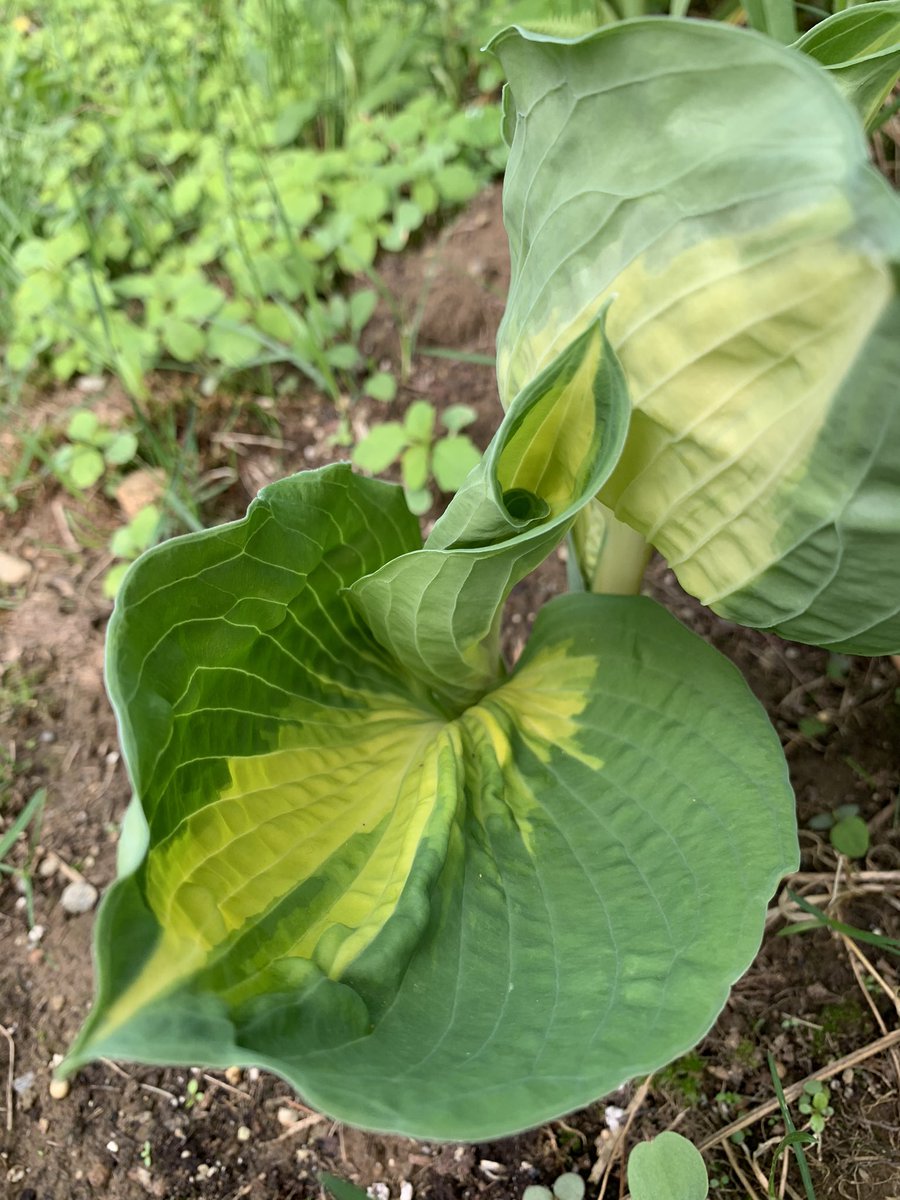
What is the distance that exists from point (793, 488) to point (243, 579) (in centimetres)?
40

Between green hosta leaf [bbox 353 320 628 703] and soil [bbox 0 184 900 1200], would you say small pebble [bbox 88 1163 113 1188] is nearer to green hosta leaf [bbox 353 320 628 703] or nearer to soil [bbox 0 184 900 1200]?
soil [bbox 0 184 900 1200]

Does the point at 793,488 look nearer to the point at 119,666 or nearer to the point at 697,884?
the point at 697,884

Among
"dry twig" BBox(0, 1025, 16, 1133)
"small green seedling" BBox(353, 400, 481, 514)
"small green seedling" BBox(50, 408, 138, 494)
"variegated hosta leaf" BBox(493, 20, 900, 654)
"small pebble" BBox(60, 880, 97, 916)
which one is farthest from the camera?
"small green seedling" BBox(50, 408, 138, 494)

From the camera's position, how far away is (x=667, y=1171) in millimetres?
787

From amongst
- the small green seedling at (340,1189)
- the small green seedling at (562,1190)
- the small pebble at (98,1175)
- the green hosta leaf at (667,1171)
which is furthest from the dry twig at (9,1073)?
the green hosta leaf at (667,1171)

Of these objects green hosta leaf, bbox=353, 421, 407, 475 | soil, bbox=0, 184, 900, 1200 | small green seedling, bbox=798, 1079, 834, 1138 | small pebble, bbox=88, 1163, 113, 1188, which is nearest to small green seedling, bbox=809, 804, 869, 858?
soil, bbox=0, 184, 900, 1200

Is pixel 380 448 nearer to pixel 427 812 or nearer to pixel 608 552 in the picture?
pixel 608 552

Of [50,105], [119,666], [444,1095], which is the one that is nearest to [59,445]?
[50,105]

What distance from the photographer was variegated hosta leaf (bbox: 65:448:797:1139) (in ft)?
1.86

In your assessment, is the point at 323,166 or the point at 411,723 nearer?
the point at 411,723

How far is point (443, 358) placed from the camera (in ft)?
5.15

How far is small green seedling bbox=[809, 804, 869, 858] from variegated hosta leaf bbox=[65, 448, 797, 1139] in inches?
14.6

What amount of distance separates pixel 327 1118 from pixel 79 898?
0.41 metres

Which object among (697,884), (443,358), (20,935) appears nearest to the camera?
(697,884)
